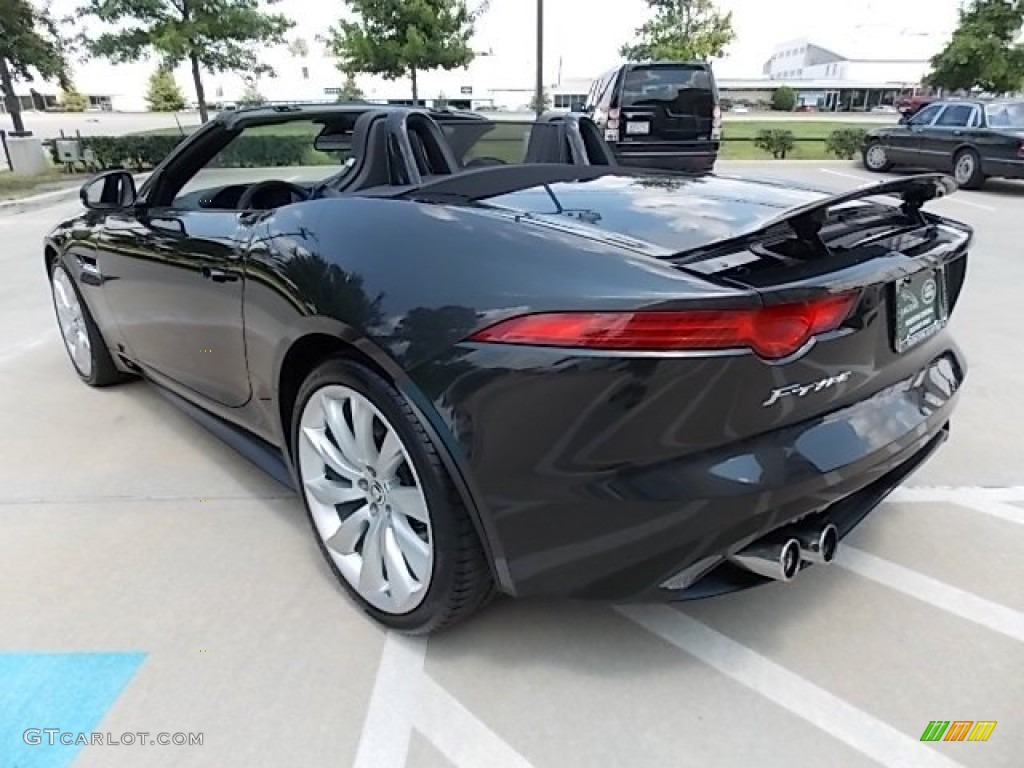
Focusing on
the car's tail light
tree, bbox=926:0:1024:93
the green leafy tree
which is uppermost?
tree, bbox=926:0:1024:93

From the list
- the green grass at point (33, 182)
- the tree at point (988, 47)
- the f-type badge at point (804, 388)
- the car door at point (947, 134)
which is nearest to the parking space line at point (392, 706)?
the f-type badge at point (804, 388)

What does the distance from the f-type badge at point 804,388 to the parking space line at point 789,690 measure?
0.80 m

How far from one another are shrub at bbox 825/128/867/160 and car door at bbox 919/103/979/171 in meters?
4.81

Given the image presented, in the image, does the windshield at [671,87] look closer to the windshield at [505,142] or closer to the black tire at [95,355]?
the windshield at [505,142]

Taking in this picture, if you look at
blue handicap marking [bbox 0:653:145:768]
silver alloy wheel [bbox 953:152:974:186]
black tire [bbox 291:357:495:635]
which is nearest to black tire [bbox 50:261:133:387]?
blue handicap marking [bbox 0:653:145:768]

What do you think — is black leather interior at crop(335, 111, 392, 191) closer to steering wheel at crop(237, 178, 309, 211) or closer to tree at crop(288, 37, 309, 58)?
steering wheel at crop(237, 178, 309, 211)

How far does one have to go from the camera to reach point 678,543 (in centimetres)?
177

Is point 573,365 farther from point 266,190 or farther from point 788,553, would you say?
point 266,190

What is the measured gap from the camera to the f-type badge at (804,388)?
1.77 m

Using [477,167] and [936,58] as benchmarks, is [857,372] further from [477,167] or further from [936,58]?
[936,58]

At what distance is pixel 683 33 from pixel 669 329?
121ft

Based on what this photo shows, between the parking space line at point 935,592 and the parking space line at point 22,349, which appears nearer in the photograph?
the parking space line at point 935,592

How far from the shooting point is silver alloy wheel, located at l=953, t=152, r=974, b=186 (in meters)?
13.3

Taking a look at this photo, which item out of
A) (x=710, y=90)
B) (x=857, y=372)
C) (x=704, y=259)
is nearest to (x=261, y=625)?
(x=704, y=259)
